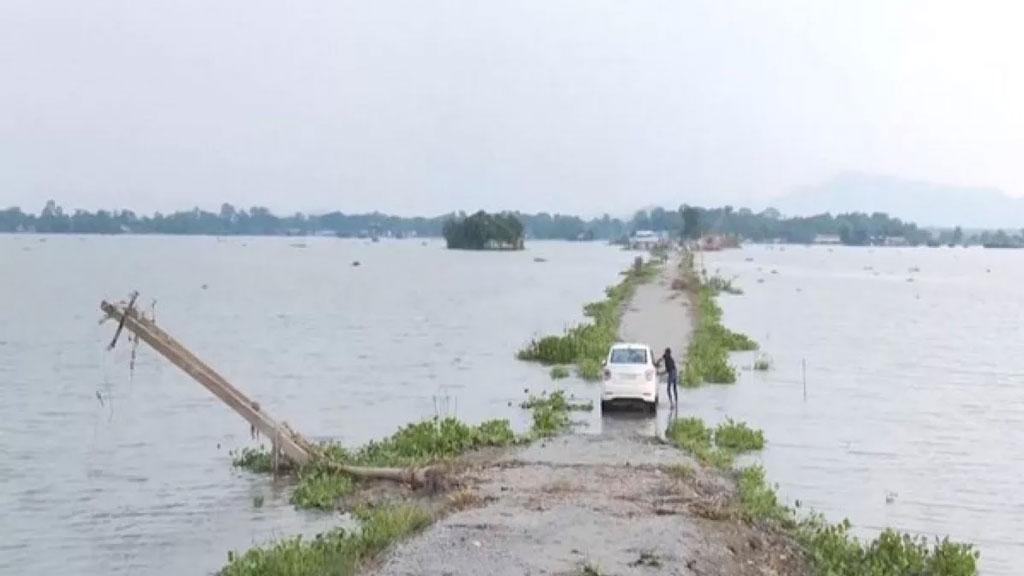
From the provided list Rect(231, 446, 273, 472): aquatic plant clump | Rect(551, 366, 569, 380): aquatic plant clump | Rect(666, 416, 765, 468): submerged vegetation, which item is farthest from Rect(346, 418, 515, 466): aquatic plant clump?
Rect(551, 366, 569, 380): aquatic plant clump

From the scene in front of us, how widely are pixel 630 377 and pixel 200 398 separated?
1729 centimetres

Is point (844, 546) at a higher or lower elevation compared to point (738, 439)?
higher

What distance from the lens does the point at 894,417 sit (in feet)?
133

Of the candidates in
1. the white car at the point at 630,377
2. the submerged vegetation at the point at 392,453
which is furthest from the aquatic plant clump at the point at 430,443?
the white car at the point at 630,377

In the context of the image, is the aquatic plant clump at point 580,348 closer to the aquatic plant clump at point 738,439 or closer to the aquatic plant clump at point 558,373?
the aquatic plant clump at point 558,373

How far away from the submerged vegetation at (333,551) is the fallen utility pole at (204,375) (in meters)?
5.26

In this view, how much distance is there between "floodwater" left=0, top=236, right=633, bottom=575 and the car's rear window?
3794 mm

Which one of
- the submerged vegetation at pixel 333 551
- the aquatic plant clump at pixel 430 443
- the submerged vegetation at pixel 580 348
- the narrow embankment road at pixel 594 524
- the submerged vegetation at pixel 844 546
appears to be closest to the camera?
the narrow embankment road at pixel 594 524

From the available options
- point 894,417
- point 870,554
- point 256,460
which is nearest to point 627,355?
point 256,460

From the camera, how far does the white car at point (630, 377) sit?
33.3 metres

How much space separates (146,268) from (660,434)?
147753 millimetres

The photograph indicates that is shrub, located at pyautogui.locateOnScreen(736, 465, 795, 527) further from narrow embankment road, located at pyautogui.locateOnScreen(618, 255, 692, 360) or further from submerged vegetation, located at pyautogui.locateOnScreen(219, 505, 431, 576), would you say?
narrow embankment road, located at pyautogui.locateOnScreen(618, 255, 692, 360)

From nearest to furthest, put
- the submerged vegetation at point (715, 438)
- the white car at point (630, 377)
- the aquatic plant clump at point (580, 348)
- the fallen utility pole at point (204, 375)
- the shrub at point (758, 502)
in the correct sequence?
the shrub at point (758, 502) < the fallen utility pole at point (204, 375) < the submerged vegetation at point (715, 438) < the white car at point (630, 377) < the aquatic plant clump at point (580, 348)

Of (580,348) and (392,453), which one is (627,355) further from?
(580,348)
